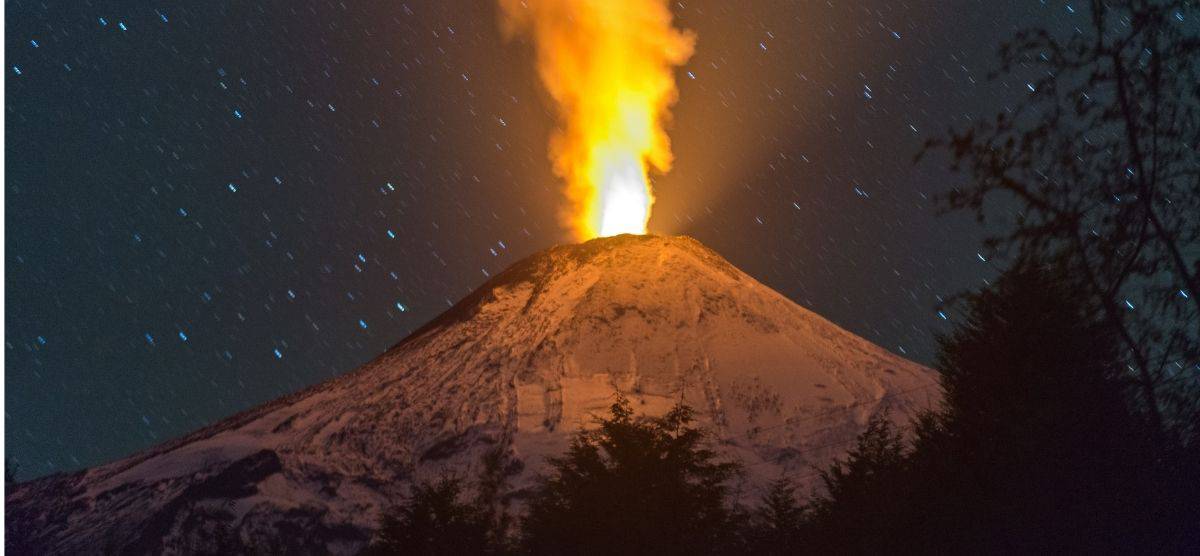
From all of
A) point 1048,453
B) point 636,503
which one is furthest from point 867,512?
point 1048,453

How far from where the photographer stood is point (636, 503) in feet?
70.5

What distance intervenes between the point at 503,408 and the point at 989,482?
2532 inches

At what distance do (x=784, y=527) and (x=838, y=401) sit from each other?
53.0m

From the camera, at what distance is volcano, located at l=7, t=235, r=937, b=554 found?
2613 inches

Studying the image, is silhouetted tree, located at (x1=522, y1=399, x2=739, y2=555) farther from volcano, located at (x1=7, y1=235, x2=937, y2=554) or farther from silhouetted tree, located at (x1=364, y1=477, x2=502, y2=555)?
volcano, located at (x1=7, y1=235, x2=937, y2=554)

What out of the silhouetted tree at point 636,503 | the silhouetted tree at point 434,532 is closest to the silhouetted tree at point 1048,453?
the silhouetted tree at point 636,503

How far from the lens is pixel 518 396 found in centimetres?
7644

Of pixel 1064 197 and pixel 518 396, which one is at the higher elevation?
pixel 518 396

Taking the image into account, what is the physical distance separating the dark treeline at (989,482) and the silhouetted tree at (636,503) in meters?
0.05

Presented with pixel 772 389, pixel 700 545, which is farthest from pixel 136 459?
pixel 700 545

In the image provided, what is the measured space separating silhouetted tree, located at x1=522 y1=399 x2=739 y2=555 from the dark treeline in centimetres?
5

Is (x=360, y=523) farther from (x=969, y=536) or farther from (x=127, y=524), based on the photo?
(x=969, y=536)

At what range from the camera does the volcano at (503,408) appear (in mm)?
66375

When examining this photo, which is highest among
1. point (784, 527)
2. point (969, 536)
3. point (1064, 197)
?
point (784, 527)
